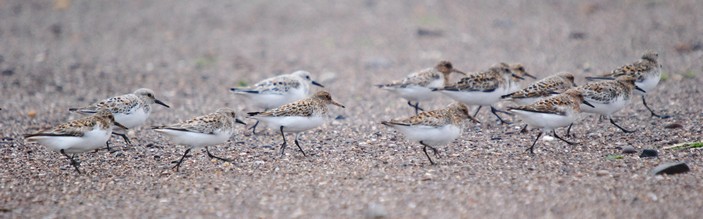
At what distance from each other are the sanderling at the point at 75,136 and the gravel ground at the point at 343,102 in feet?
1.19

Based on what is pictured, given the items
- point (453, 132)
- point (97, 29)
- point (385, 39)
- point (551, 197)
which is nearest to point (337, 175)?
point (453, 132)

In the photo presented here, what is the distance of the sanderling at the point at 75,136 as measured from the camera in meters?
7.33

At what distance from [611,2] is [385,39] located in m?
6.37

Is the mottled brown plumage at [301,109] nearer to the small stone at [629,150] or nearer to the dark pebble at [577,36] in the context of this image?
the small stone at [629,150]

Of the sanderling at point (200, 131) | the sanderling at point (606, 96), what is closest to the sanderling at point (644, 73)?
the sanderling at point (606, 96)

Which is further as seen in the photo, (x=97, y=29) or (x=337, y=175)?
(x=97, y=29)

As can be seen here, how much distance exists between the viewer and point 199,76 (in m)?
14.4

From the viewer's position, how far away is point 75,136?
24.4 feet

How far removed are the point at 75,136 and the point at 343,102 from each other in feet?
18.0

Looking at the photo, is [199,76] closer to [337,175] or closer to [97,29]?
[97,29]

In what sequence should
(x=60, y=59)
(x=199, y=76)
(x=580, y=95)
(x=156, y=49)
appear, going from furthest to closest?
1. (x=156, y=49)
2. (x=60, y=59)
3. (x=199, y=76)
4. (x=580, y=95)

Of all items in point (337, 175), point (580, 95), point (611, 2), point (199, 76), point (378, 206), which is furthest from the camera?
point (611, 2)

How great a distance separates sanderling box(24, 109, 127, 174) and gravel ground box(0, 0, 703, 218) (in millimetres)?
362

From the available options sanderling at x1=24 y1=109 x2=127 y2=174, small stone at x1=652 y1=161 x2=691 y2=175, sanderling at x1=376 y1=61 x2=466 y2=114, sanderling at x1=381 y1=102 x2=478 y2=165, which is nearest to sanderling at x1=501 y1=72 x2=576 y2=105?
sanderling at x1=376 y1=61 x2=466 y2=114
